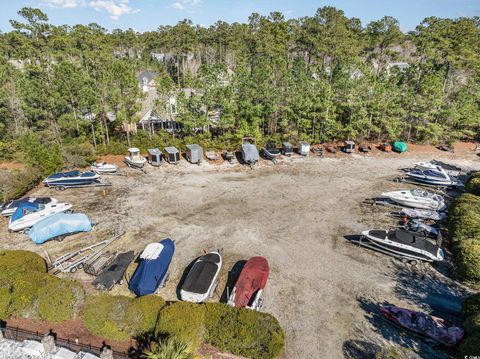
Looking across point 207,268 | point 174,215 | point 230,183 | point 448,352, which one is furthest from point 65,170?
point 448,352

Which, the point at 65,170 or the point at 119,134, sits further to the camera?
the point at 119,134

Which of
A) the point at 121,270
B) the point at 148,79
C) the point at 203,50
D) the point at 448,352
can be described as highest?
the point at 203,50

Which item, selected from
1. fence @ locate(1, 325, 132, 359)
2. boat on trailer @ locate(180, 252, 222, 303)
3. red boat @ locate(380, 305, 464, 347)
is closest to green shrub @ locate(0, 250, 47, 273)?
fence @ locate(1, 325, 132, 359)

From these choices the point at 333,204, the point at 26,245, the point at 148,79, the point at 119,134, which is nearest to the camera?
the point at 26,245

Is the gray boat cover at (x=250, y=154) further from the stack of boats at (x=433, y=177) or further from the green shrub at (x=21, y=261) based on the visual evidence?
the green shrub at (x=21, y=261)

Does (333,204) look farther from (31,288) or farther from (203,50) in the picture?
(203,50)

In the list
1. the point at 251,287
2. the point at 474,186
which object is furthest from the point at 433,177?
the point at 251,287

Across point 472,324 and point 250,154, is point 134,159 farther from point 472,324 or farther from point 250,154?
point 472,324

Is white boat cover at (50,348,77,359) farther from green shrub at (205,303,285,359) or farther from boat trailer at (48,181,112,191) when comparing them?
boat trailer at (48,181,112,191)
